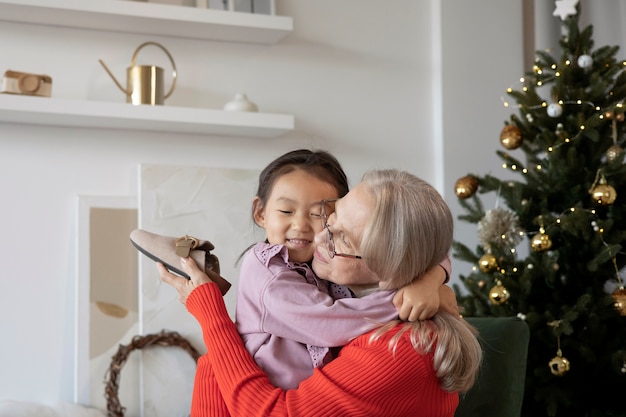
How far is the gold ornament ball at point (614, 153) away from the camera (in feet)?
10.2

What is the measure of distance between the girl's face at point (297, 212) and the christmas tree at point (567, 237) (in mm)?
1423

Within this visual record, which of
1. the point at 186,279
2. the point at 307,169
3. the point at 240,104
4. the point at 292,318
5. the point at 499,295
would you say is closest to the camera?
the point at 292,318

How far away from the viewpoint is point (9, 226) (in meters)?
3.27

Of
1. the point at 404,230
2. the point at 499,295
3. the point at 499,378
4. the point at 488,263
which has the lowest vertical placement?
the point at 499,378

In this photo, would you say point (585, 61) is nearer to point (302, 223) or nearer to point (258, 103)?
point (258, 103)

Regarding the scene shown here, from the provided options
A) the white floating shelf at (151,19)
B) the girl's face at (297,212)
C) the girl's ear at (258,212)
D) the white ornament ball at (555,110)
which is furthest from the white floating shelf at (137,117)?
the girl's face at (297,212)

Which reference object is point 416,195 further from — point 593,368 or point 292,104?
point 292,104

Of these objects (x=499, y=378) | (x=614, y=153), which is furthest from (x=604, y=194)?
(x=499, y=378)

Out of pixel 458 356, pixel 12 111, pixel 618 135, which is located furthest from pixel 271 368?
pixel 618 135

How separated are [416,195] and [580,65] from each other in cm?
192

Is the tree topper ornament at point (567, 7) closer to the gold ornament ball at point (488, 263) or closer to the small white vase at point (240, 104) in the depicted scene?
the gold ornament ball at point (488, 263)

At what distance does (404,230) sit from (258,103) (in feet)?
7.13

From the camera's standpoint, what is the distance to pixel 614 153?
314 cm

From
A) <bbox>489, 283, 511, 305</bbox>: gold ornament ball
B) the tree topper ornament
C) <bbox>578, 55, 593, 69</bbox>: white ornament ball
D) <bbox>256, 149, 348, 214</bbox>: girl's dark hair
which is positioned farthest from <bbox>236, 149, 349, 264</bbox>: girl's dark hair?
the tree topper ornament
